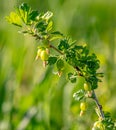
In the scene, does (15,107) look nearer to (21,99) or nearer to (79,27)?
(21,99)

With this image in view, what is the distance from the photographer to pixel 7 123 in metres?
2.50

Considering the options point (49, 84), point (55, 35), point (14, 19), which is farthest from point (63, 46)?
point (49, 84)

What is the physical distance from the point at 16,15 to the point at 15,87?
53.2 inches

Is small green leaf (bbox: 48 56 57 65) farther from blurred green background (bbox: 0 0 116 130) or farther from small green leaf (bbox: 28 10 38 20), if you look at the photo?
blurred green background (bbox: 0 0 116 130)

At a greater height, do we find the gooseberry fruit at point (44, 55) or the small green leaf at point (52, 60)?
the small green leaf at point (52, 60)

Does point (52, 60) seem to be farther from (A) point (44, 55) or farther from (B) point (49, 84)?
(B) point (49, 84)

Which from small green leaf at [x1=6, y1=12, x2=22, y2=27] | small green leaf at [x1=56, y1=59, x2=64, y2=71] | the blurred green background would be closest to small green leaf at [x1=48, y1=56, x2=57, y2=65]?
small green leaf at [x1=56, y1=59, x2=64, y2=71]

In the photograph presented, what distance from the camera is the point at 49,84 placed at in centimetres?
260

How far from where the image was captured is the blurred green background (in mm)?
2498

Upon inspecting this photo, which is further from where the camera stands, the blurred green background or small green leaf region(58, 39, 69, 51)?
the blurred green background

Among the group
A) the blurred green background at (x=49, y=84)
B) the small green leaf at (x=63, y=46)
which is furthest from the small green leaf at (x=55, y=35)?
the blurred green background at (x=49, y=84)

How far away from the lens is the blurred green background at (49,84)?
250 cm

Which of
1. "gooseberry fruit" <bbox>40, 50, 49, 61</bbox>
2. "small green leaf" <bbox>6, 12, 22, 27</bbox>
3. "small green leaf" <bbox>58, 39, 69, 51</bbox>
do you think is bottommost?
"gooseberry fruit" <bbox>40, 50, 49, 61</bbox>

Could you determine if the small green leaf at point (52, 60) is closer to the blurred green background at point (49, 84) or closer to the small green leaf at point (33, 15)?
the small green leaf at point (33, 15)
